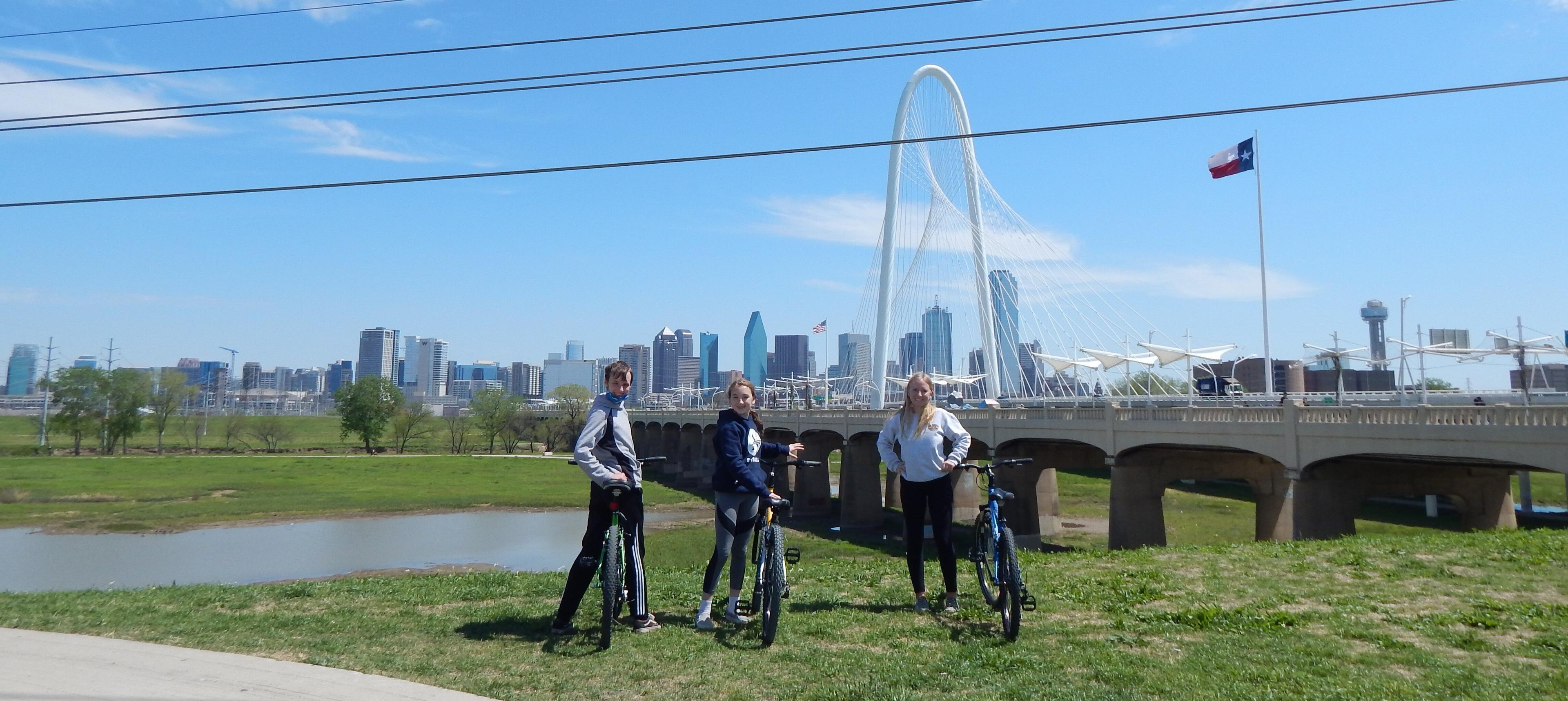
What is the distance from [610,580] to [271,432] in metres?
100.0

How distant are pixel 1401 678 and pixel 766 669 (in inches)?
143

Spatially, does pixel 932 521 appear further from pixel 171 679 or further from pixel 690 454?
pixel 690 454

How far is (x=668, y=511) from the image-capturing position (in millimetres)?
52031

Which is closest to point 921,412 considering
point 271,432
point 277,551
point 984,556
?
point 984,556

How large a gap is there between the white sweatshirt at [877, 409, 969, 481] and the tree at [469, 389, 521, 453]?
9754cm

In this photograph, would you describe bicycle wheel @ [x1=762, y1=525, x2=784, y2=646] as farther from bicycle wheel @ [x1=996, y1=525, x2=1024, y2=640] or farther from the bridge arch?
the bridge arch

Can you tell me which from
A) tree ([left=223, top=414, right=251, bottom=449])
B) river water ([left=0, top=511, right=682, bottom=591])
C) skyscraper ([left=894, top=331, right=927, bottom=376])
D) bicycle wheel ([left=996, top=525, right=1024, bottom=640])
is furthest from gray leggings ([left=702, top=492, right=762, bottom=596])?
tree ([left=223, top=414, right=251, bottom=449])

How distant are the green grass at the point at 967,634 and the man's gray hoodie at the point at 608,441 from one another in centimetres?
122

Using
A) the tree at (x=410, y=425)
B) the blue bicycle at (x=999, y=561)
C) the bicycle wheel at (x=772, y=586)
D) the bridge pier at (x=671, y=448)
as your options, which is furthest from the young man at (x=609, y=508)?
the tree at (x=410, y=425)

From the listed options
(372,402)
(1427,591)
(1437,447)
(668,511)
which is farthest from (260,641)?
(372,402)

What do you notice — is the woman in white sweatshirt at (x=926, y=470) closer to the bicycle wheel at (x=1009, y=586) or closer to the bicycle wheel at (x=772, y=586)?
the bicycle wheel at (x=1009, y=586)

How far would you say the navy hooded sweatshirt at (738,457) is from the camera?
651 centimetres

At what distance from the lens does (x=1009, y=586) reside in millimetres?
6289

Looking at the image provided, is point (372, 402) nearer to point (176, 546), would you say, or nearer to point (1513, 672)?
point (176, 546)
